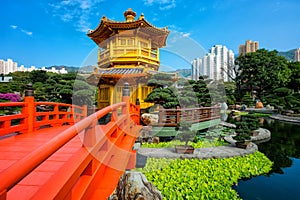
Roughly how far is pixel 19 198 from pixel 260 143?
38.4ft

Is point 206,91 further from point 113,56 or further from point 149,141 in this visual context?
point 113,56

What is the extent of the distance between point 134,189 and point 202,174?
4.47 metres

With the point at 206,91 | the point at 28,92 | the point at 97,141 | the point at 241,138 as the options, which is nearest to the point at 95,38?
the point at 206,91

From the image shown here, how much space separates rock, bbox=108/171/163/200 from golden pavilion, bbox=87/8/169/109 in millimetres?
9449

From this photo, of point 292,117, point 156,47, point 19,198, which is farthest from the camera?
point 292,117

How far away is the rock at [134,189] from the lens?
215cm

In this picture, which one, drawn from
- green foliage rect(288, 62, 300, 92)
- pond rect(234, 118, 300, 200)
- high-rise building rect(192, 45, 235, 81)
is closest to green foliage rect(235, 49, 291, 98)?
green foliage rect(288, 62, 300, 92)

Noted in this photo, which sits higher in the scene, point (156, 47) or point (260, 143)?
point (156, 47)

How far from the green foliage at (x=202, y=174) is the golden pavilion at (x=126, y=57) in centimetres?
629

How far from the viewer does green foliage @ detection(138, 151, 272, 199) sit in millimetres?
5012

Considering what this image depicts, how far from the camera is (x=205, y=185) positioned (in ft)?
17.3

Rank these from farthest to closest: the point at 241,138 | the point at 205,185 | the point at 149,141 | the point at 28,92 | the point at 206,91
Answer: the point at 206,91 → the point at 149,141 → the point at 241,138 → the point at 205,185 → the point at 28,92

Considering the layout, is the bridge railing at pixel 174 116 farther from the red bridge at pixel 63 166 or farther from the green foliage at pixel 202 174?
the red bridge at pixel 63 166

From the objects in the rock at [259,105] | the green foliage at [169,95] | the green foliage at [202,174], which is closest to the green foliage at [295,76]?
the rock at [259,105]
